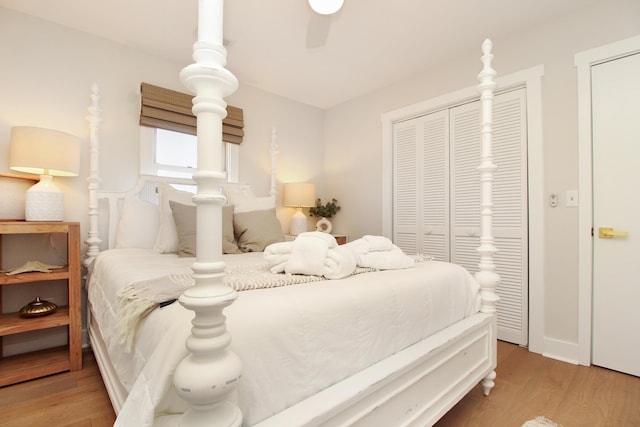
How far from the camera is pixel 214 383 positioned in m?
0.59

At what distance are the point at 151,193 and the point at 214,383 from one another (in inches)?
94.8

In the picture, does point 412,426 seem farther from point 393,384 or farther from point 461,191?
point 461,191

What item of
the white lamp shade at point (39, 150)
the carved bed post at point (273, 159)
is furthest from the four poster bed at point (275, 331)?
the carved bed post at point (273, 159)

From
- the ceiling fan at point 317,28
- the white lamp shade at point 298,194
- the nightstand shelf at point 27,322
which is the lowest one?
the nightstand shelf at point 27,322

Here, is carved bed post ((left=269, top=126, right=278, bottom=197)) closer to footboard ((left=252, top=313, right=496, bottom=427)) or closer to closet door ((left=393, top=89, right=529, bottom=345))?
closet door ((left=393, top=89, right=529, bottom=345))

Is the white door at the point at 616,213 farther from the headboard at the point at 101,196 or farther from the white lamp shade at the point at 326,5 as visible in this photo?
the headboard at the point at 101,196

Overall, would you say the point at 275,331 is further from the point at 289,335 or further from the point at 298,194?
the point at 298,194

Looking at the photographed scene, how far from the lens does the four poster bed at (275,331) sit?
0.62 metres

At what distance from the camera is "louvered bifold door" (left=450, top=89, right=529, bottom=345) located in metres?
2.38

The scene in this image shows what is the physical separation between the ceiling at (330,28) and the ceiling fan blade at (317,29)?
0.04 meters

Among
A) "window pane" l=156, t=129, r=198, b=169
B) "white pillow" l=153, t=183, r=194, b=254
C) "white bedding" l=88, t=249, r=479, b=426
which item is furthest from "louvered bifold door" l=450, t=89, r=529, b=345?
"window pane" l=156, t=129, r=198, b=169

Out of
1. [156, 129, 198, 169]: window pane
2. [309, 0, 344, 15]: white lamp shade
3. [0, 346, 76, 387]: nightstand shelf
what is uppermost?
[309, 0, 344, 15]: white lamp shade

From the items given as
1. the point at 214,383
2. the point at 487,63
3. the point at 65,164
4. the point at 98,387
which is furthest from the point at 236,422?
the point at 65,164

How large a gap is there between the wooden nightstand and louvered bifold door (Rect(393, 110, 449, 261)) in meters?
2.73
